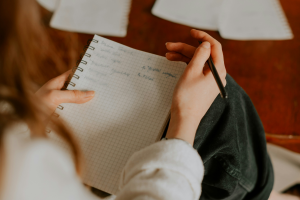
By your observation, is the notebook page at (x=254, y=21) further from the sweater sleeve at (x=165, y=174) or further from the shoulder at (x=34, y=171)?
the shoulder at (x=34, y=171)

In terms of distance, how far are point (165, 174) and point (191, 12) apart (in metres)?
0.48

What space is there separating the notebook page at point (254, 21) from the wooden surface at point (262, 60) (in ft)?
0.06

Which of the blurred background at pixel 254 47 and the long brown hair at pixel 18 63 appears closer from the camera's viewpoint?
the long brown hair at pixel 18 63

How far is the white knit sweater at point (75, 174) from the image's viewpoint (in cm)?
27

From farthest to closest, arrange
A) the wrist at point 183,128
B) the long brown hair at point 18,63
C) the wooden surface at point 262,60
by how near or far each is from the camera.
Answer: the wooden surface at point 262,60
the wrist at point 183,128
the long brown hair at point 18,63

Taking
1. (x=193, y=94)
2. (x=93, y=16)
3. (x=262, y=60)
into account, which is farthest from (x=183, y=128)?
(x=93, y=16)

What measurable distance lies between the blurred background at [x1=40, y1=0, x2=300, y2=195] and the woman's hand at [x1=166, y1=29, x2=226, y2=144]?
15 cm

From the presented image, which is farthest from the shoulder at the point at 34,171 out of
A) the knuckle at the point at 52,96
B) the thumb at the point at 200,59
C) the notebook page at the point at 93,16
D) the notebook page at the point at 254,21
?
the notebook page at the point at 254,21

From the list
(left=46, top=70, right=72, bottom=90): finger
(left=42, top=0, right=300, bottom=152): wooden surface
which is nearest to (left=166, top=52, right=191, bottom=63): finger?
(left=42, top=0, right=300, bottom=152): wooden surface

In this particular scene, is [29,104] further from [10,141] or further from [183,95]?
[183,95]

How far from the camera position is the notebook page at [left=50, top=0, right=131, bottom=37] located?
60 cm

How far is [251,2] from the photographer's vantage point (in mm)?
643

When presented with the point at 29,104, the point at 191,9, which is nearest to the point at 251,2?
the point at 191,9

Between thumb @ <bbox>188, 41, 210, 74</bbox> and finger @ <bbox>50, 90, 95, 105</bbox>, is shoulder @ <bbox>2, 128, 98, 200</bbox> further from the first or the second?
thumb @ <bbox>188, 41, 210, 74</bbox>
